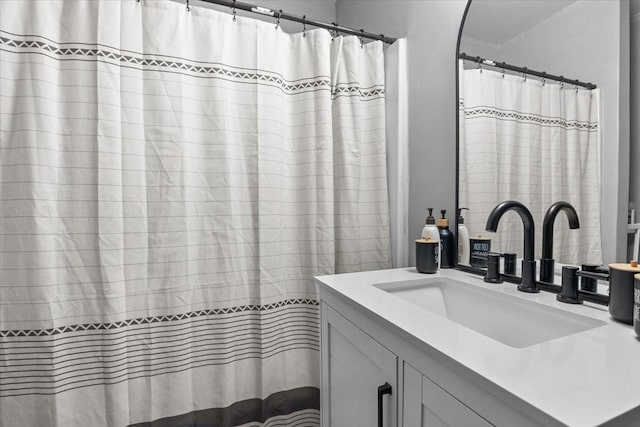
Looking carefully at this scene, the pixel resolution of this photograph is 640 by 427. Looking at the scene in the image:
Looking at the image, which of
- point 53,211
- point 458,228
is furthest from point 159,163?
point 458,228

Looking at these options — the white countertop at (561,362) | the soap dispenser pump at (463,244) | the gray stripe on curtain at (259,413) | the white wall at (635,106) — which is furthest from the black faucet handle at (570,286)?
the gray stripe on curtain at (259,413)

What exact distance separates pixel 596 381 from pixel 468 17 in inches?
45.4

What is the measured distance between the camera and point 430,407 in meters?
0.60

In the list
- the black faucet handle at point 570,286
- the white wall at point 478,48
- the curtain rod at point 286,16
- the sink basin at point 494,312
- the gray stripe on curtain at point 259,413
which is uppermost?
the curtain rod at point 286,16

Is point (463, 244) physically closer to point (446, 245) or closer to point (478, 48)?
point (446, 245)

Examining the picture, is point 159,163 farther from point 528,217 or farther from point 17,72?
point 528,217

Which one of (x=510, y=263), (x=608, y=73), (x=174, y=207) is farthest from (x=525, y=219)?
(x=174, y=207)

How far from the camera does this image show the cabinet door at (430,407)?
0.53 meters

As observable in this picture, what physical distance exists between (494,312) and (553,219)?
29cm

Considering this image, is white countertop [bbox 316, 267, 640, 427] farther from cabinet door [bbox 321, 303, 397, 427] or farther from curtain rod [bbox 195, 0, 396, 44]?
curtain rod [bbox 195, 0, 396, 44]

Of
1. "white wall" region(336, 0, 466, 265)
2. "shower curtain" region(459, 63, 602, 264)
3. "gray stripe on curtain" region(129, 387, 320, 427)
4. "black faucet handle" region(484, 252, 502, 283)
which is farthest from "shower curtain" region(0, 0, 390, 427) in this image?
"black faucet handle" region(484, 252, 502, 283)

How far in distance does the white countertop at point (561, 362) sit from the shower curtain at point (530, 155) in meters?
0.25

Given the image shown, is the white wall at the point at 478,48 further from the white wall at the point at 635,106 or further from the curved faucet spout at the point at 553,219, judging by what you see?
the curved faucet spout at the point at 553,219

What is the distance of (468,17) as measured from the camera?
1148 mm
